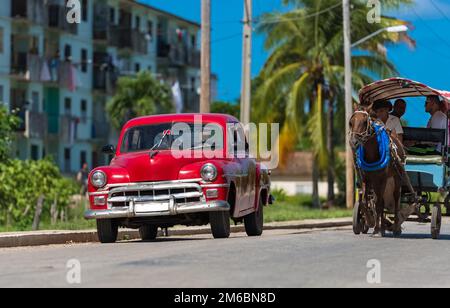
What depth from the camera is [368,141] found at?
22016 millimetres

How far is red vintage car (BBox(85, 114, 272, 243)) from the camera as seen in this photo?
20.7 metres

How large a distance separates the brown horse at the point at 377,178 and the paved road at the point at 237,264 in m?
1.57

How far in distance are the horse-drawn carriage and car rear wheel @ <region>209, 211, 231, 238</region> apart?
2.52 meters

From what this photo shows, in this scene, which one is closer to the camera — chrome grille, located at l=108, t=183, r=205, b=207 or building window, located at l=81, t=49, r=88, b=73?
chrome grille, located at l=108, t=183, r=205, b=207

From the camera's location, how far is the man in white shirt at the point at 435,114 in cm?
2444

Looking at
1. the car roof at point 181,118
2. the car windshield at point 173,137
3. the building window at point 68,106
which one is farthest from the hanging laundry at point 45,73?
the car windshield at point 173,137

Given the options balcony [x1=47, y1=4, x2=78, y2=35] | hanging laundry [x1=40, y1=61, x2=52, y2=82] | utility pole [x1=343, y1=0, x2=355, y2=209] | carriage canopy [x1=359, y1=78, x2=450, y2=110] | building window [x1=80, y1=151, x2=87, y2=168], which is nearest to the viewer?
carriage canopy [x1=359, y1=78, x2=450, y2=110]

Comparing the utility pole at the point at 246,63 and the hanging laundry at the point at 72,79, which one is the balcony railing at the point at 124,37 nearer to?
the hanging laundry at the point at 72,79

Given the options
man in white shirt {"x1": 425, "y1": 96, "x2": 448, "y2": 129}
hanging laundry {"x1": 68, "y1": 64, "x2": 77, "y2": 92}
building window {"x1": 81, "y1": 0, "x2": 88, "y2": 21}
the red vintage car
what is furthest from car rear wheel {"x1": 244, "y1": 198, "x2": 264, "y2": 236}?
building window {"x1": 81, "y1": 0, "x2": 88, "y2": 21}

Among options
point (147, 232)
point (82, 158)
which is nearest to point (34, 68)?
Result: point (82, 158)

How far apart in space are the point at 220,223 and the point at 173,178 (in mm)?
1194

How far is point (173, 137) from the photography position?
71.6ft

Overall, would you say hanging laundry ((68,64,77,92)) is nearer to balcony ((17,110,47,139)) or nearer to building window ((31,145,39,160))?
balcony ((17,110,47,139))
